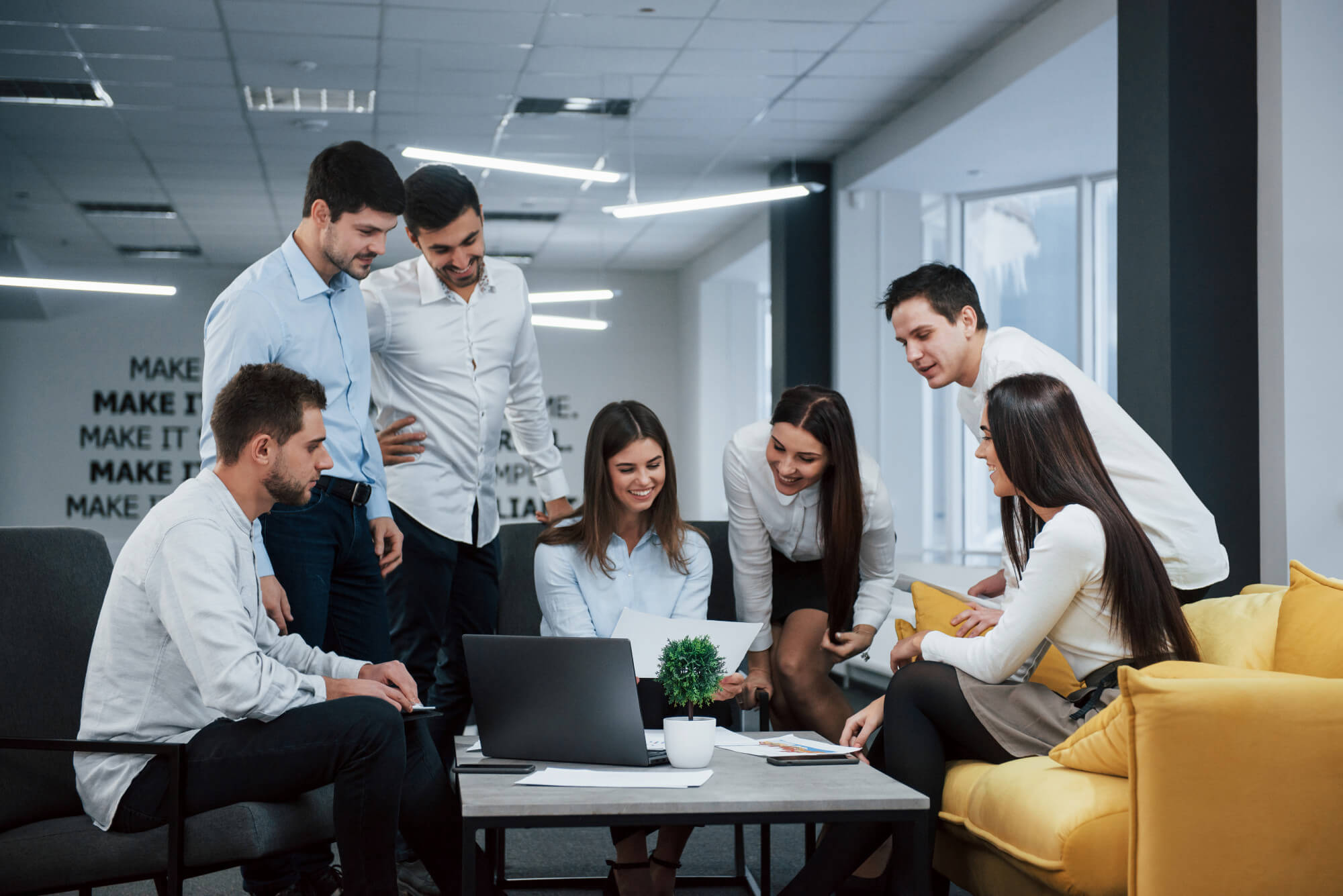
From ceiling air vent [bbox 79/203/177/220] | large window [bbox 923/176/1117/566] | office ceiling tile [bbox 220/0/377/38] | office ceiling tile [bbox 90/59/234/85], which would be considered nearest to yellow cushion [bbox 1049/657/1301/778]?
office ceiling tile [bbox 220/0/377/38]

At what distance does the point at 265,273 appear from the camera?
2467 millimetres

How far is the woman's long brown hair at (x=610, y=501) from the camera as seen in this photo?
8.97 ft

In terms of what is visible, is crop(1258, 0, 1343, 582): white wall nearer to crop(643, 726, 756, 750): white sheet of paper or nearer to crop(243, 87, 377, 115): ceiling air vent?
crop(643, 726, 756, 750): white sheet of paper

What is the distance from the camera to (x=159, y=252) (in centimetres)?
1090

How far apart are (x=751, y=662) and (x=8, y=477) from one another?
1025 centimetres

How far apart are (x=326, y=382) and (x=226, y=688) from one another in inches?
31.5

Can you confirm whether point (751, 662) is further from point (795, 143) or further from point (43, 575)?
point (795, 143)

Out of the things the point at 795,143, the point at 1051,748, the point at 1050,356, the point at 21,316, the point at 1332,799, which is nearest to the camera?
the point at 1332,799

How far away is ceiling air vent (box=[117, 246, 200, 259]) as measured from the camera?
10.7 m

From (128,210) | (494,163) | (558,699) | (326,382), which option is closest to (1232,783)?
(558,699)

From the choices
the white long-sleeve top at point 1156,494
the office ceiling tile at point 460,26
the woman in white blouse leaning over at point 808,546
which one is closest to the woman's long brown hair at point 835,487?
the woman in white blouse leaning over at point 808,546

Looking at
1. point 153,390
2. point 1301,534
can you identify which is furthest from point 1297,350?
point 153,390

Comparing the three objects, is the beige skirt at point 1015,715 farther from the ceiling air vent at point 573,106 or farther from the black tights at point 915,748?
the ceiling air vent at point 573,106

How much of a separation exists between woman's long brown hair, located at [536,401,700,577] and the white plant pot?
77 centimetres
